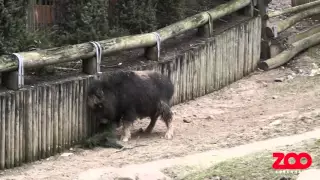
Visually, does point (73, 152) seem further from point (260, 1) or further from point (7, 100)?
point (260, 1)

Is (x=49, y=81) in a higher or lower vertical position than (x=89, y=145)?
higher

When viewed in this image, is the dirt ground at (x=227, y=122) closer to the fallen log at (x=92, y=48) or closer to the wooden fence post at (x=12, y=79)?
the wooden fence post at (x=12, y=79)

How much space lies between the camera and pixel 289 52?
12539 millimetres

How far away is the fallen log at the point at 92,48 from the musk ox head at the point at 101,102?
48cm

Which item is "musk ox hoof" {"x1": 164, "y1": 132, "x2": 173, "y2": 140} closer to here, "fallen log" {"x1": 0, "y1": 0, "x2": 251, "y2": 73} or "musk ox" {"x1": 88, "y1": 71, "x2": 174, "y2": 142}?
"musk ox" {"x1": 88, "y1": 71, "x2": 174, "y2": 142}

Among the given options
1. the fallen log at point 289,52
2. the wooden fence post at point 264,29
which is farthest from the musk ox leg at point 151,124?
the wooden fence post at point 264,29

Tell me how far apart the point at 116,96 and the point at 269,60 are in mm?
5339

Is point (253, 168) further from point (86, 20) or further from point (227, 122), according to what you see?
point (86, 20)

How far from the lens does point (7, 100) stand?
677cm

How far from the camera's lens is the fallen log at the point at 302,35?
13026 mm

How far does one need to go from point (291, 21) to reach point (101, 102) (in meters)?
6.89

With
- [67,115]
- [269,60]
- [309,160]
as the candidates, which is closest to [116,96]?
[67,115]

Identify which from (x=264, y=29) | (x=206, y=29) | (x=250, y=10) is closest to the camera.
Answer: (x=206, y=29)

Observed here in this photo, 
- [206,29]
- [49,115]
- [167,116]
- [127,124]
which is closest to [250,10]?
[206,29]
